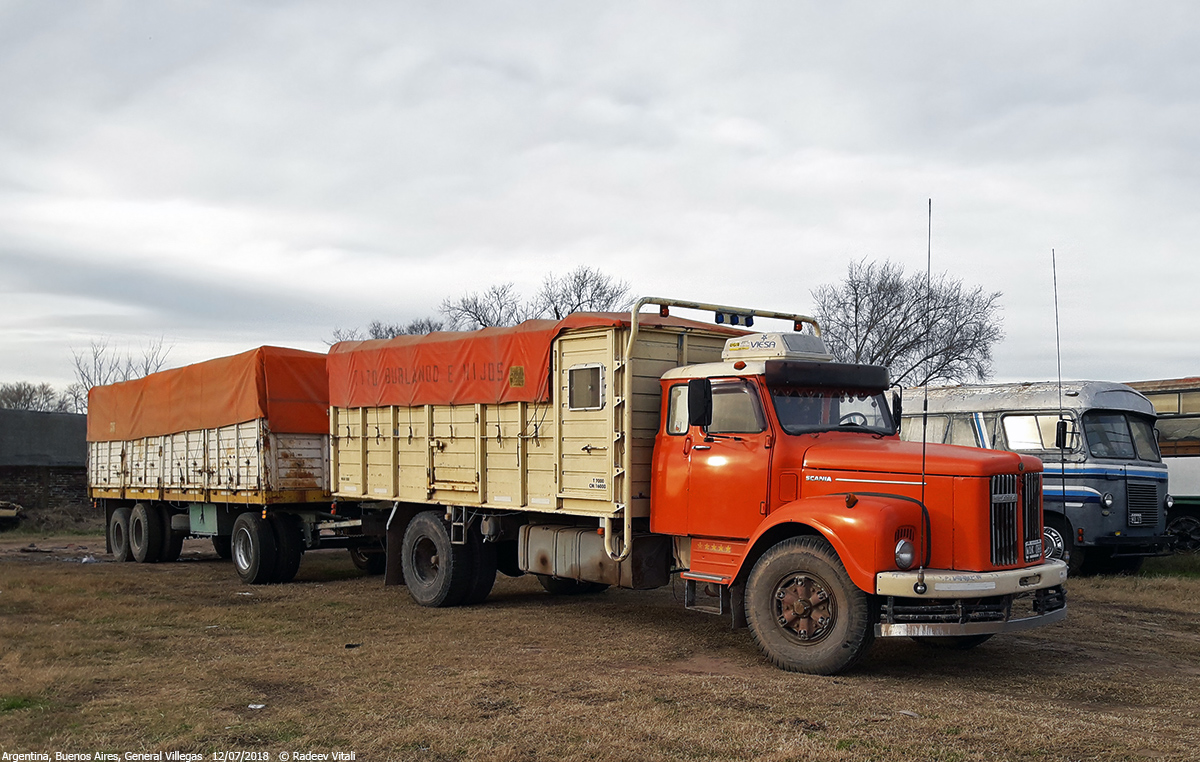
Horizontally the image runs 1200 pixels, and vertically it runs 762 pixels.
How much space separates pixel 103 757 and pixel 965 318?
116 feet

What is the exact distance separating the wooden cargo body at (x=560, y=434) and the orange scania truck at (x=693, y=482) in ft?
0.07

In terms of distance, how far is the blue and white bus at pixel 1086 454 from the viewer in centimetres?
1453

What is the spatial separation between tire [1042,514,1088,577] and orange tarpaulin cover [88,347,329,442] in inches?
406

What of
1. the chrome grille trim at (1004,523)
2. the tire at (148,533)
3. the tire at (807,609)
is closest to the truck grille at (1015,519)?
the chrome grille trim at (1004,523)

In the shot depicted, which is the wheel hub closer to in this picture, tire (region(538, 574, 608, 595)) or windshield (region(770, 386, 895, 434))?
windshield (region(770, 386, 895, 434))

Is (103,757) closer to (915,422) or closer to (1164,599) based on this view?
(1164,599)

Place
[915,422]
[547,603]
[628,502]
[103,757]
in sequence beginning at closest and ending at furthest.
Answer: [103,757]
[628,502]
[547,603]
[915,422]

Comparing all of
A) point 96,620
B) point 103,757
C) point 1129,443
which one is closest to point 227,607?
point 96,620

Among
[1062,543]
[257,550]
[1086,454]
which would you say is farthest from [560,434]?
[1086,454]

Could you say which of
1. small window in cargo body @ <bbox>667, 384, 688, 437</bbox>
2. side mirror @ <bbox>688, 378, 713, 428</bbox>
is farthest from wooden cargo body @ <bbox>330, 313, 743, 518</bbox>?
side mirror @ <bbox>688, 378, 713, 428</bbox>

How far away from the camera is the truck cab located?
767 cm

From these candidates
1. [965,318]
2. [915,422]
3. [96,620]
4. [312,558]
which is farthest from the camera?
[965,318]

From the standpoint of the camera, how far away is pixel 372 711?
22.2 feet

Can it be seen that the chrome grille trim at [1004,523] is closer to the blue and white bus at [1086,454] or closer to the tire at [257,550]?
the blue and white bus at [1086,454]
